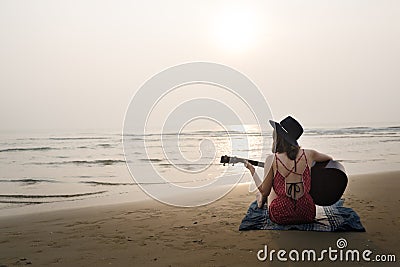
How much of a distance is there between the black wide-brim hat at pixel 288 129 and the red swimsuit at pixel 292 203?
0.24 m

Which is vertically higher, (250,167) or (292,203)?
(250,167)

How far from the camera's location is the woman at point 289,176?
5.04 m

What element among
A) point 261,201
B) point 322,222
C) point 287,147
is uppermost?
point 287,147

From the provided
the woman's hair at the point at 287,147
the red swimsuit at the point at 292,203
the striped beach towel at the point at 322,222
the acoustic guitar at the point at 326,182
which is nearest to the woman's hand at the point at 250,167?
the red swimsuit at the point at 292,203

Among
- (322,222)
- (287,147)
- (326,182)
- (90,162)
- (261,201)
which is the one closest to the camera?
(287,147)

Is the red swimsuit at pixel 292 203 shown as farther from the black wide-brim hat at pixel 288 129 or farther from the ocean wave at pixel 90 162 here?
the ocean wave at pixel 90 162

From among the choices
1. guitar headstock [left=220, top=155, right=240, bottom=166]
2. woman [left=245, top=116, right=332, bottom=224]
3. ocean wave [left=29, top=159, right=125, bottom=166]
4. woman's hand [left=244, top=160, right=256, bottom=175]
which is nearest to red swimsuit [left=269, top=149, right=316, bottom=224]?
woman [left=245, top=116, right=332, bottom=224]

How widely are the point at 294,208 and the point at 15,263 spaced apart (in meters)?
3.17

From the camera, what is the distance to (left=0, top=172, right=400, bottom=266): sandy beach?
448 centimetres

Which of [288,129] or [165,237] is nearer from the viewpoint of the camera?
[288,129]

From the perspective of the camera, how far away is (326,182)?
540cm

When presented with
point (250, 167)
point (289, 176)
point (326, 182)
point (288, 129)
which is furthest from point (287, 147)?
point (326, 182)

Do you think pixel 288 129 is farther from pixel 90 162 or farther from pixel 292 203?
pixel 90 162

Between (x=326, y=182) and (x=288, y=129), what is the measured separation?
899 millimetres
